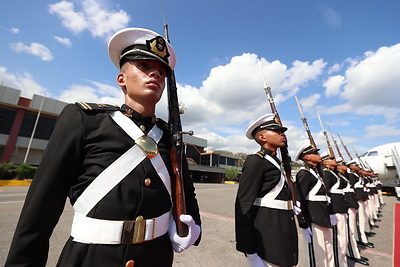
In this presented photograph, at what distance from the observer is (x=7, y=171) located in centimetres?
1513

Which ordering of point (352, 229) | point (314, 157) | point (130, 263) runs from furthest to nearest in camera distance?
point (352, 229)
point (314, 157)
point (130, 263)

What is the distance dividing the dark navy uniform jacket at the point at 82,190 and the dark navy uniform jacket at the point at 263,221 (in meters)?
1.15

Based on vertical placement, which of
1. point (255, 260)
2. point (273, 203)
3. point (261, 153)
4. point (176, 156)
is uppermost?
point (261, 153)

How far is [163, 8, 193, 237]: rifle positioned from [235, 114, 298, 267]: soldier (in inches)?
43.7

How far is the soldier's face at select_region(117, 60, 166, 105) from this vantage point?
1.36 m

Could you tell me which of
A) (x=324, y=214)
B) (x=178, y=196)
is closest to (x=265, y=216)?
(x=178, y=196)

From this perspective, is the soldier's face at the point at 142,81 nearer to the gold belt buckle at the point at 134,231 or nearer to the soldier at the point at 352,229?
the gold belt buckle at the point at 134,231

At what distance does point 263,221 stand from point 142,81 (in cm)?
198

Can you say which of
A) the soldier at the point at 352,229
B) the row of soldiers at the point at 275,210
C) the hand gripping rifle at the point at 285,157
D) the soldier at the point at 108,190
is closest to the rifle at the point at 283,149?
the hand gripping rifle at the point at 285,157

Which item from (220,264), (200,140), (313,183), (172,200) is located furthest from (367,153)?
(200,140)

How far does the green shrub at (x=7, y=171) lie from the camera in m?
14.9

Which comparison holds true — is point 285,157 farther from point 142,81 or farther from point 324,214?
point 142,81

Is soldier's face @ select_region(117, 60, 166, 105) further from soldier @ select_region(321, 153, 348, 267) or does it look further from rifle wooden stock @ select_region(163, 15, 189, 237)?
soldier @ select_region(321, 153, 348, 267)

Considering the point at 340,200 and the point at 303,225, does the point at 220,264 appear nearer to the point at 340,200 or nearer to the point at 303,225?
the point at 303,225
